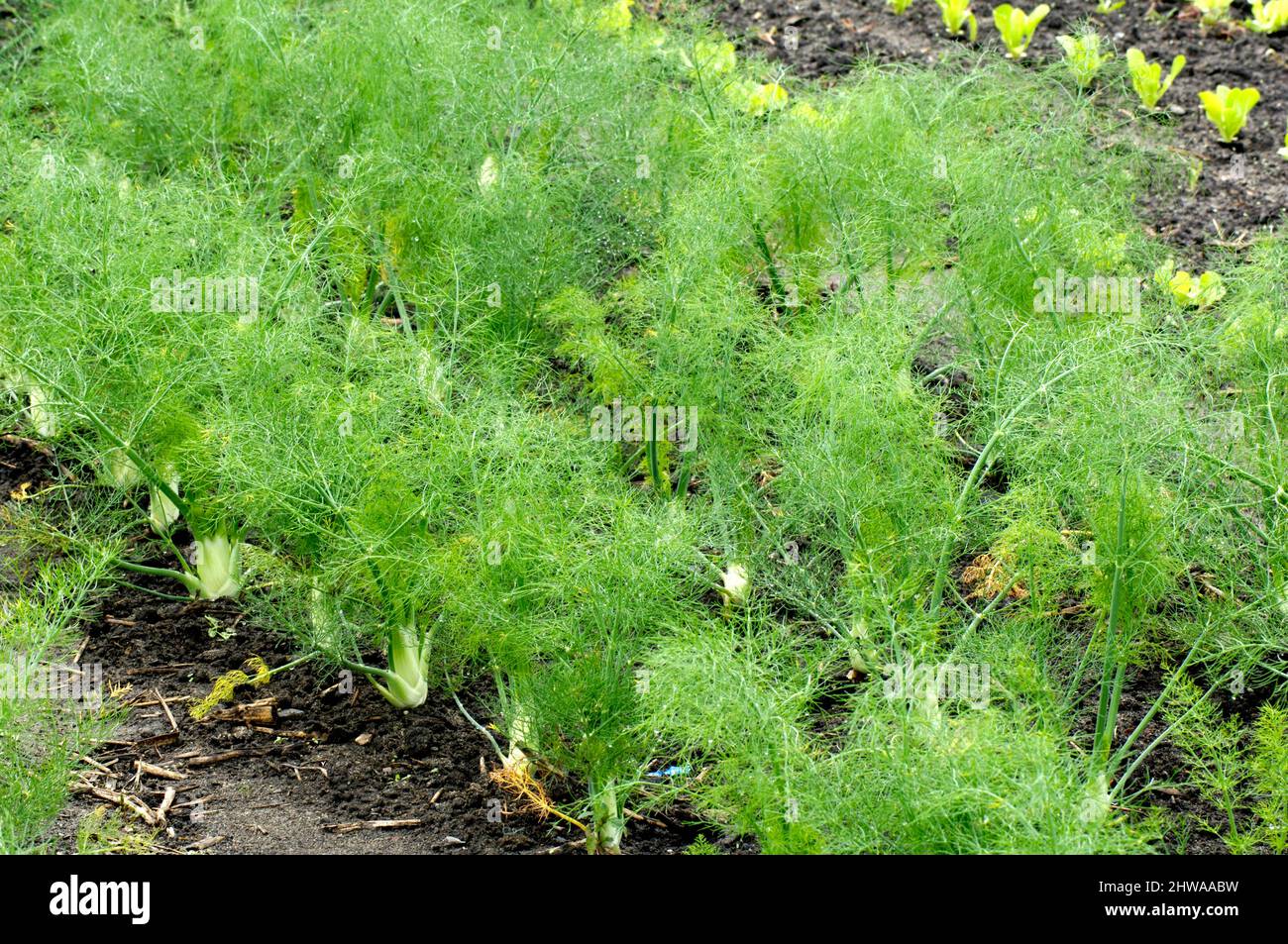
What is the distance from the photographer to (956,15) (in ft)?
23.2

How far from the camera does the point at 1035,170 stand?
4.84 m

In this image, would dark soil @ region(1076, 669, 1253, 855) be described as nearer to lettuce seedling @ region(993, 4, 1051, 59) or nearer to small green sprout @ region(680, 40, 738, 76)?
small green sprout @ region(680, 40, 738, 76)

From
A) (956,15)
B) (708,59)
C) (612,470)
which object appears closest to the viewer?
(612,470)

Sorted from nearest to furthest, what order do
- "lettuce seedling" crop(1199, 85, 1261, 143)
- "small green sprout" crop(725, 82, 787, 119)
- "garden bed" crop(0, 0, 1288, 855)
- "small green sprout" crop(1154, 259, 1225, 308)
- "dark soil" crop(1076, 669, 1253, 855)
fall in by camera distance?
"garden bed" crop(0, 0, 1288, 855), "dark soil" crop(1076, 669, 1253, 855), "small green sprout" crop(1154, 259, 1225, 308), "small green sprout" crop(725, 82, 787, 119), "lettuce seedling" crop(1199, 85, 1261, 143)

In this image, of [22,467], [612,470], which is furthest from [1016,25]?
[22,467]

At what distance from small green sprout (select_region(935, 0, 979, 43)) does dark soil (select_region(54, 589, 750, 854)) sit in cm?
446

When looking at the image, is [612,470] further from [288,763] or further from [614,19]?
[614,19]

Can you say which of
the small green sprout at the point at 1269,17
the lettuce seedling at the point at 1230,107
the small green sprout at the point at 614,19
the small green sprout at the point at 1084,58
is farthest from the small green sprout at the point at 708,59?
the small green sprout at the point at 1269,17

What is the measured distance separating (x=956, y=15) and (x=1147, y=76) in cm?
113

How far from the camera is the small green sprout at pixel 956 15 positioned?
7047mm

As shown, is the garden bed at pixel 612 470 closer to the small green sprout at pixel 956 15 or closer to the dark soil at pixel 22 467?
the dark soil at pixel 22 467

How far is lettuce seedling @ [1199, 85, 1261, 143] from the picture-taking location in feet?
20.6

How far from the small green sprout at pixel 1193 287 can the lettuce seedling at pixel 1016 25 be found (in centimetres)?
182

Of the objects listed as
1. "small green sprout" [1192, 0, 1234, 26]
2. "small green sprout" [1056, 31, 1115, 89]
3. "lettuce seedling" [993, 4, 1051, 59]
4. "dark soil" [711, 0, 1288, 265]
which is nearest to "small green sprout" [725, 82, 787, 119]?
"dark soil" [711, 0, 1288, 265]
